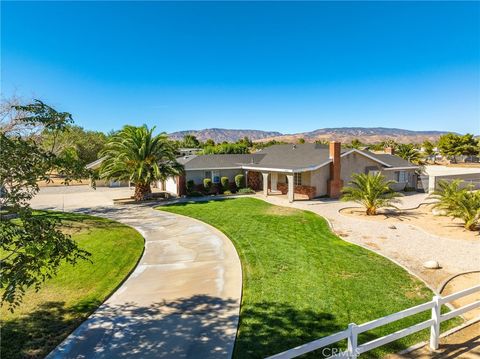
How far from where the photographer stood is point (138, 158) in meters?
27.5

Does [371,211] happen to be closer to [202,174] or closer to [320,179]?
[320,179]

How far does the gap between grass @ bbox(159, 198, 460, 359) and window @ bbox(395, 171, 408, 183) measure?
20084 millimetres

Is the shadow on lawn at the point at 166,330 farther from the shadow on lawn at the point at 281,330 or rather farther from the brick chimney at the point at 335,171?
the brick chimney at the point at 335,171

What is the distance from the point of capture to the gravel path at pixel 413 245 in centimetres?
1198

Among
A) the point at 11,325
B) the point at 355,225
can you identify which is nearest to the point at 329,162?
the point at 355,225

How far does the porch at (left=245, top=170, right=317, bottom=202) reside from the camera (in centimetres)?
2811

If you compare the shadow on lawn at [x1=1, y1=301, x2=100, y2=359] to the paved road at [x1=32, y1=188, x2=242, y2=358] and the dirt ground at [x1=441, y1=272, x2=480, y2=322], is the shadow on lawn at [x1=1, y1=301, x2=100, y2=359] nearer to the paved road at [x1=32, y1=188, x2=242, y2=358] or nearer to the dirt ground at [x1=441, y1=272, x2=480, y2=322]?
the paved road at [x1=32, y1=188, x2=242, y2=358]

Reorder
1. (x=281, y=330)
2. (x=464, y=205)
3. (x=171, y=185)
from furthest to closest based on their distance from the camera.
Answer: (x=171, y=185) → (x=464, y=205) → (x=281, y=330)

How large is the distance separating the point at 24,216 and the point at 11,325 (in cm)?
538

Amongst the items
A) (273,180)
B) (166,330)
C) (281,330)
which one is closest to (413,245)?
(281,330)

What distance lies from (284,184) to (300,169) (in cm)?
552

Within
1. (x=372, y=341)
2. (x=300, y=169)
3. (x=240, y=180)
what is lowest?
(x=372, y=341)

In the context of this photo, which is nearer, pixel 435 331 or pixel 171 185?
pixel 435 331

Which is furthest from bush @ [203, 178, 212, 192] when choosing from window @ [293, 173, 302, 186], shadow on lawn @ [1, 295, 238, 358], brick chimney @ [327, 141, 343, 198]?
shadow on lawn @ [1, 295, 238, 358]
